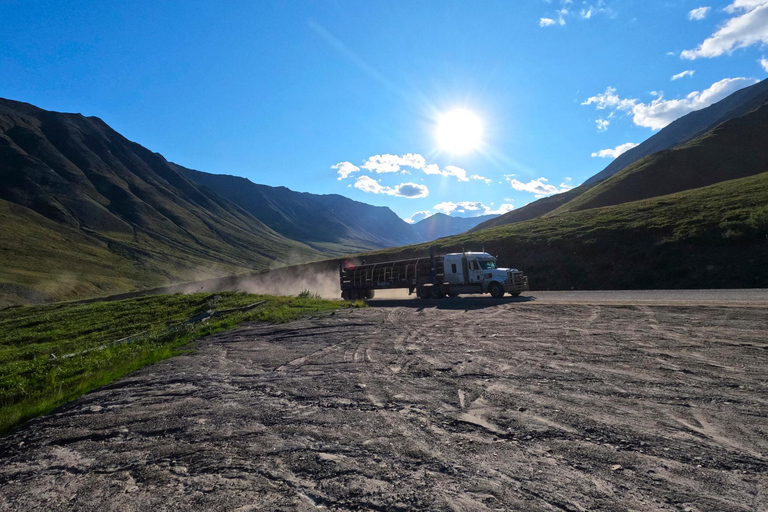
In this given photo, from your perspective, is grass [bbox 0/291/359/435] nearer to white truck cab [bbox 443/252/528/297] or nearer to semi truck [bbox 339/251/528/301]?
semi truck [bbox 339/251/528/301]

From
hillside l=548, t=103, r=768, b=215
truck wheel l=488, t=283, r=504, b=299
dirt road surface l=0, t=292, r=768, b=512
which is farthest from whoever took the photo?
hillside l=548, t=103, r=768, b=215

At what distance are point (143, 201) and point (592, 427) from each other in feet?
732

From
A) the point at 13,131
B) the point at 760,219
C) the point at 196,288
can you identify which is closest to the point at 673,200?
the point at 760,219

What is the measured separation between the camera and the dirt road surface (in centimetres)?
395

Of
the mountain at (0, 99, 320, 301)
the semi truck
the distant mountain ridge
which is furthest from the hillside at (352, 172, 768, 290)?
the mountain at (0, 99, 320, 301)

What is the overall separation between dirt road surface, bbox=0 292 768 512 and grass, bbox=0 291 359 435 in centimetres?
123

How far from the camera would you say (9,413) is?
7332 millimetres

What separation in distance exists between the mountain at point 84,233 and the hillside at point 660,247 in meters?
86.2

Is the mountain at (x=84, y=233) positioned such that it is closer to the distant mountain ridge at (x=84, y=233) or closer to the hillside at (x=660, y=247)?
the distant mountain ridge at (x=84, y=233)

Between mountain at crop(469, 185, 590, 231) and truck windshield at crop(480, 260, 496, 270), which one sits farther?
mountain at crop(469, 185, 590, 231)

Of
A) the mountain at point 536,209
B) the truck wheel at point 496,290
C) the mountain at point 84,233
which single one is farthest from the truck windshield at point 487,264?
the mountain at point 536,209

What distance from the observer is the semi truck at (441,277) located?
77.9ft

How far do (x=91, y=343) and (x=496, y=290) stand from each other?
22.3 m

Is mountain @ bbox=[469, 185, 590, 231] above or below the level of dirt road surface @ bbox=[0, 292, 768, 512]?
above
